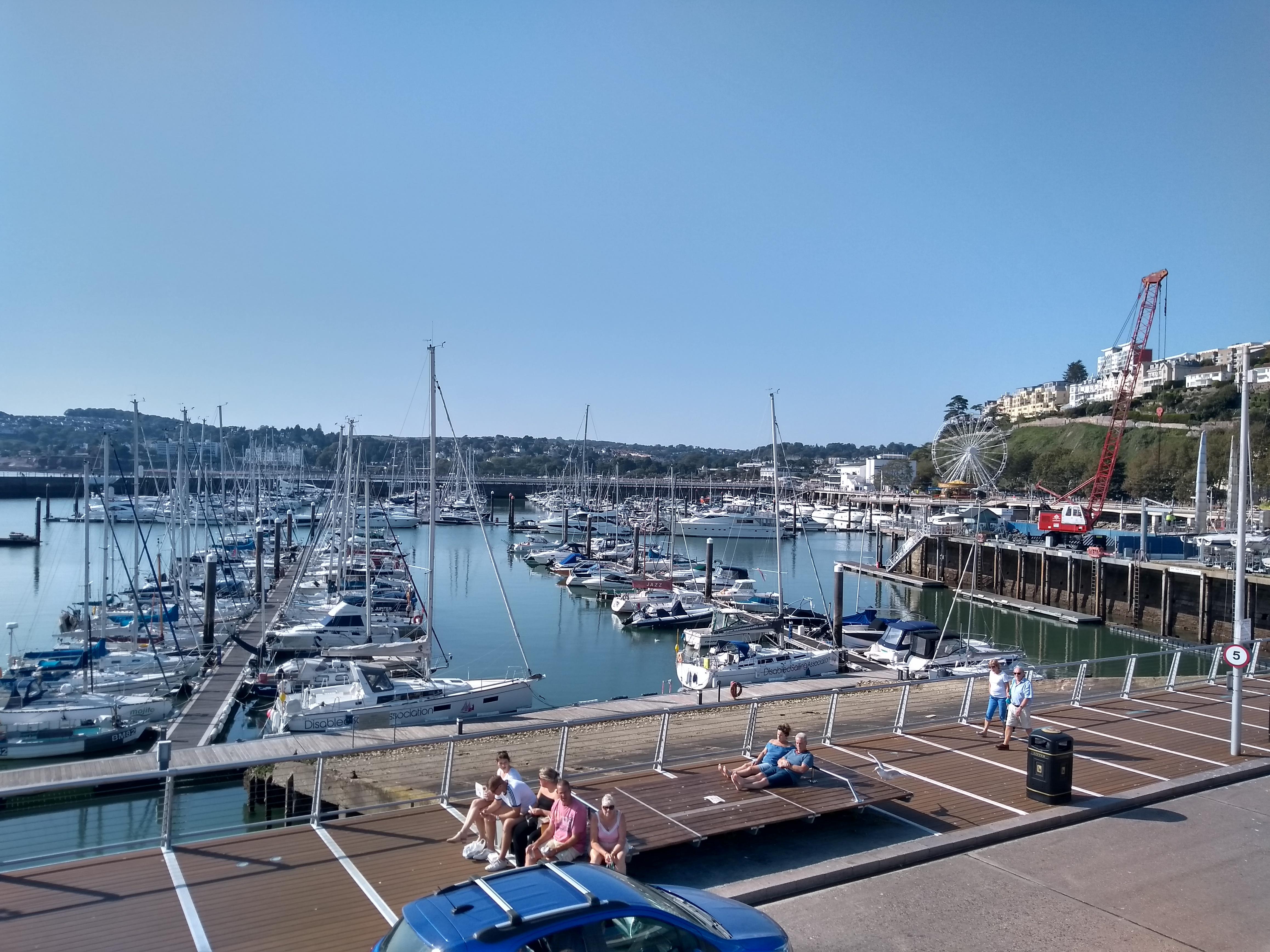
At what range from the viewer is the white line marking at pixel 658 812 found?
31.2 ft

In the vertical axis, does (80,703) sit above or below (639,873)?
below

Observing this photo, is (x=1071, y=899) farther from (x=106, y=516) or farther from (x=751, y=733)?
(x=106, y=516)

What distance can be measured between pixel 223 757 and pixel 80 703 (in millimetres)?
12072

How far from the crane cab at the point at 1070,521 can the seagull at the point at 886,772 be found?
5601cm

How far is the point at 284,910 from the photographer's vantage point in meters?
7.69

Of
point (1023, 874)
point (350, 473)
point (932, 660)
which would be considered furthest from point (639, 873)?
point (350, 473)

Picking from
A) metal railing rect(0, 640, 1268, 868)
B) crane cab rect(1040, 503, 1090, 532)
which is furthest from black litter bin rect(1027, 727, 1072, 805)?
crane cab rect(1040, 503, 1090, 532)

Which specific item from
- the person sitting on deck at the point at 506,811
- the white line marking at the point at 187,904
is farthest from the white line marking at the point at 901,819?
the white line marking at the point at 187,904

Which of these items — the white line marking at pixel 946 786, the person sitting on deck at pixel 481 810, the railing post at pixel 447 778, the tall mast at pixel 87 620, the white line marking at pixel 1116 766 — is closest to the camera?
the person sitting on deck at pixel 481 810

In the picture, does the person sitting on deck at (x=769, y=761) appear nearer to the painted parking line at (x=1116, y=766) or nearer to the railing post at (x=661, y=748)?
the railing post at (x=661, y=748)

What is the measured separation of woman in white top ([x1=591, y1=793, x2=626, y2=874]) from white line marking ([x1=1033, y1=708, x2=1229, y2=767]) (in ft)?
33.2

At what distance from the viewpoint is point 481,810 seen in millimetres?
9195

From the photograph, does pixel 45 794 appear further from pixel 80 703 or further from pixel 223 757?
pixel 80 703

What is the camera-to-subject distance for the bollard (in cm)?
3884
